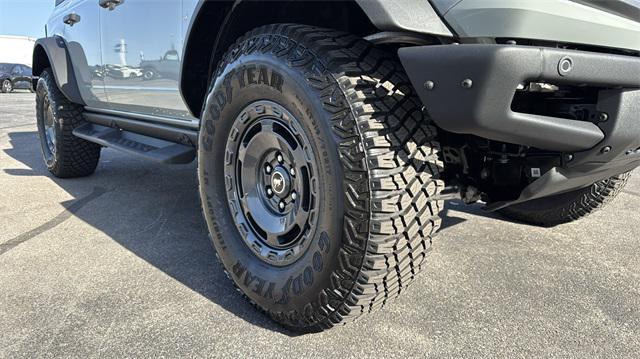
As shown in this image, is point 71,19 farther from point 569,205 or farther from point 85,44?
point 569,205

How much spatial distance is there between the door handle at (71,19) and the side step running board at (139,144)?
971 mm

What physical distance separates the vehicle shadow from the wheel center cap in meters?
0.54

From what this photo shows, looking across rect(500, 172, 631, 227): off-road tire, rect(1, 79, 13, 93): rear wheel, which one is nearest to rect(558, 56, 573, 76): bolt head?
rect(500, 172, 631, 227): off-road tire

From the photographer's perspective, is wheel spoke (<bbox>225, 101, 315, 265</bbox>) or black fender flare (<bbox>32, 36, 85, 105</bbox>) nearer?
wheel spoke (<bbox>225, 101, 315, 265</bbox>)

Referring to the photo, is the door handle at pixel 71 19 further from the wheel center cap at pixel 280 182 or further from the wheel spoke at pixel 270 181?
the wheel center cap at pixel 280 182

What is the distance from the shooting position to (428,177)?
1.60 m

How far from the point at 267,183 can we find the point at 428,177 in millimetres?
783

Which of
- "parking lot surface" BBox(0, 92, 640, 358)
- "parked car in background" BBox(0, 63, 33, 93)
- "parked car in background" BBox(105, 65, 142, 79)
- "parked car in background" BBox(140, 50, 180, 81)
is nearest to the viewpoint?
"parking lot surface" BBox(0, 92, 640, 358)

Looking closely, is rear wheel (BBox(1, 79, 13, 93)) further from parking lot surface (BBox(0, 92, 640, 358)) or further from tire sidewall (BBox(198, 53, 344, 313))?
tire sidewall (BBox(198, 53, 344, 313))

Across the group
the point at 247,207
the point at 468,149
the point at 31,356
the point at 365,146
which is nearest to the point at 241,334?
the point at 247,207

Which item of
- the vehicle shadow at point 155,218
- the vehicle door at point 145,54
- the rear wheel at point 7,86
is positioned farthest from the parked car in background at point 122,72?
the rear wheel at point 7,86

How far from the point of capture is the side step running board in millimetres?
2915

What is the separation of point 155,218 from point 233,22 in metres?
1.77

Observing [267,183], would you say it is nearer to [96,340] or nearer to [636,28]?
[96,340]
